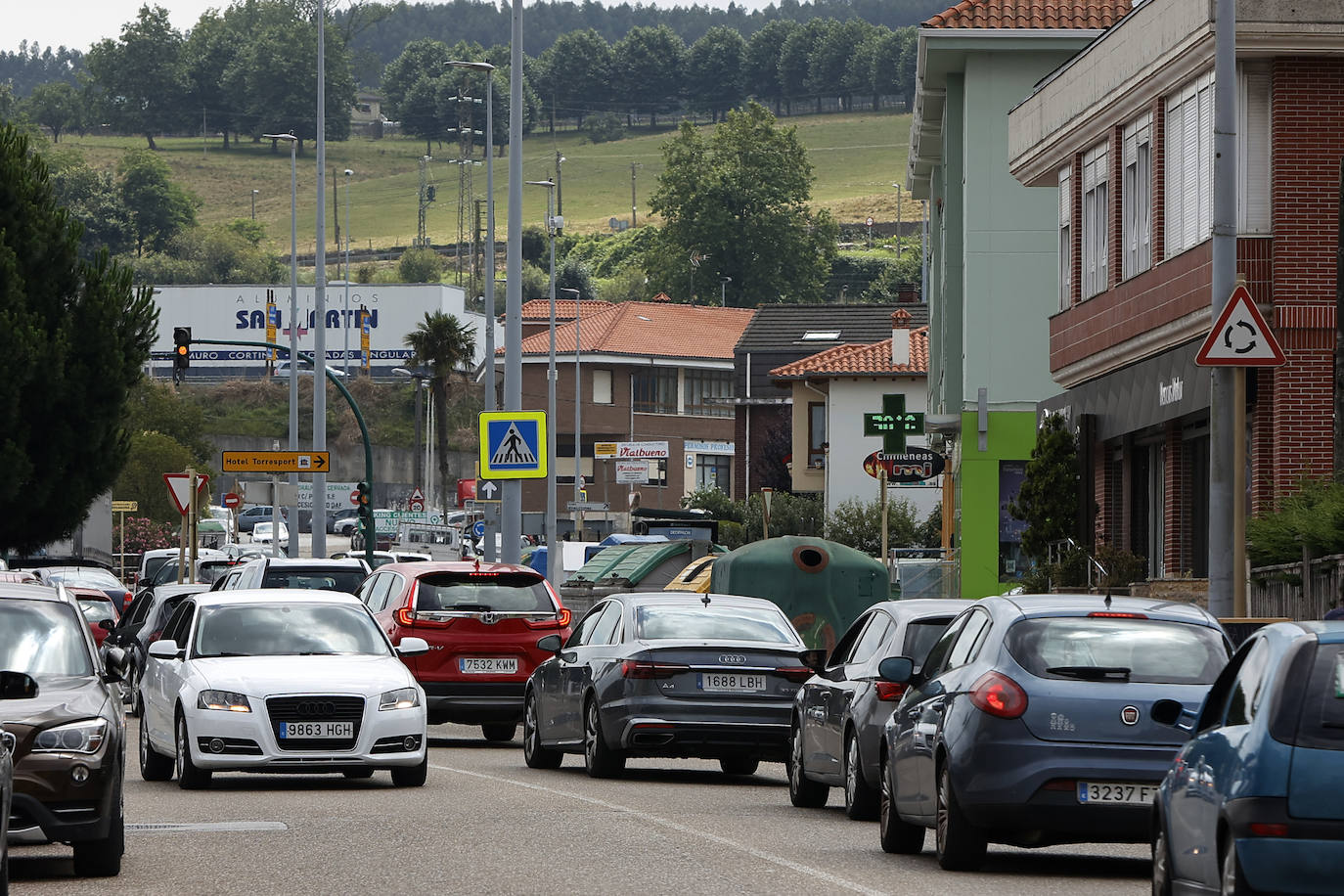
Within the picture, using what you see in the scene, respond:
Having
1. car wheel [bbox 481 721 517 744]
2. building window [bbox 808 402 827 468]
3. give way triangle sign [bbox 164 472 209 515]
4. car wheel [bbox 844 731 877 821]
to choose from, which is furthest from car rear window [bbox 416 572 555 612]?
building window [bbox 808 402 827 468]

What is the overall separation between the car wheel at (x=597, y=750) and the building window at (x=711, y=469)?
93257 millimetres

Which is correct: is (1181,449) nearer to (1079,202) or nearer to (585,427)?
(1079,202)

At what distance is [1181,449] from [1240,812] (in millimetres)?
23182

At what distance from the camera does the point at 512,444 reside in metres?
31.6

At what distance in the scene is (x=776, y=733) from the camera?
1861 cm

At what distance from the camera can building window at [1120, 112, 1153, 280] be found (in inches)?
1229

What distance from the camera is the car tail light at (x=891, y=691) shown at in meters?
14.9

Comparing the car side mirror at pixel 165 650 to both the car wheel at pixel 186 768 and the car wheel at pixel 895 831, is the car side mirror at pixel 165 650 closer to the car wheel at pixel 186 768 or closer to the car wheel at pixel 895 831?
the car wheel at pixel 186 768

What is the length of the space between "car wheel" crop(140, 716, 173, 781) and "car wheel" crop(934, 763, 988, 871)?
7971 millimetres

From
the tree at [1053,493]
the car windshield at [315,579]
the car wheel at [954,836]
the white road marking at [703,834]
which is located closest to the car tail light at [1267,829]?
the white road marking at [703,834]

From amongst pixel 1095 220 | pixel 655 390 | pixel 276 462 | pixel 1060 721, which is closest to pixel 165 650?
pixel 1060 721

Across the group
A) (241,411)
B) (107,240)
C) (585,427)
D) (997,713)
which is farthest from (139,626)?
(107,240)

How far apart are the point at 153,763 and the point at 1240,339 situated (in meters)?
9.00

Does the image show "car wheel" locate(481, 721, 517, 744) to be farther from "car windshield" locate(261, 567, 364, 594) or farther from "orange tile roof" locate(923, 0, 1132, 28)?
"orange tile roof" locate(923, 0, 1132, 28)
